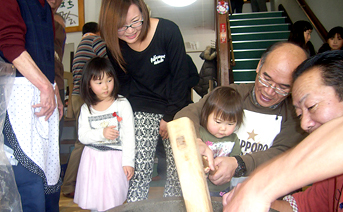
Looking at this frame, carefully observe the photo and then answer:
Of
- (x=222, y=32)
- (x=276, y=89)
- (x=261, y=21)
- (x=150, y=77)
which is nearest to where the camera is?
(x=276, y=89)

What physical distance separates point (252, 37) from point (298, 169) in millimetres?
5592

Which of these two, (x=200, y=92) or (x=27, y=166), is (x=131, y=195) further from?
(x=200, y=92)

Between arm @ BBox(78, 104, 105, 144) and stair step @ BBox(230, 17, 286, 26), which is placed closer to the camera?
arm @ BBox(78, 104, 105, 144)

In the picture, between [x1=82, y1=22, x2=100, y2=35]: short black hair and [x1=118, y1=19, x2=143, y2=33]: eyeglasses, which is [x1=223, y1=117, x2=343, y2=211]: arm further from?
[x1=82, y1=22, x2=100, y2=35]: short black hair

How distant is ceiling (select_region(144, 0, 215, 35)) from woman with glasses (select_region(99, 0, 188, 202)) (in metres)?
5.74

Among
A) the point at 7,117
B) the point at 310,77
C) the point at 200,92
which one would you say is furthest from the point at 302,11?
the point at 7,117

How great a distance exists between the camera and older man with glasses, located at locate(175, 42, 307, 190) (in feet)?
3.82

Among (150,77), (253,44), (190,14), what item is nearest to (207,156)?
(150,77)

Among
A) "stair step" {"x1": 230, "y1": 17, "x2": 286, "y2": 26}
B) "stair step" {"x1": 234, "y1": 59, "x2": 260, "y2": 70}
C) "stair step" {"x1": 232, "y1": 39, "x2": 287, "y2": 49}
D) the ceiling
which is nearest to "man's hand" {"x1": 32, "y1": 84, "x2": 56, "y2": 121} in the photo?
"stair step" {"x1": 234, "y1": 59, "x2": 260, "y2": 70}

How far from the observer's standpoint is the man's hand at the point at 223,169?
108cm

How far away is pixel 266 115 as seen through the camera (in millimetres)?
1365

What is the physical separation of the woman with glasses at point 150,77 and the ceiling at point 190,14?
18.8 ft

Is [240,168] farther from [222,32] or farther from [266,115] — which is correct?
[222,32]

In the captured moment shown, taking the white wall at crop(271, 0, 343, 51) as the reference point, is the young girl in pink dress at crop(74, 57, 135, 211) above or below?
below
